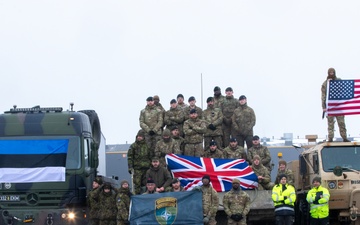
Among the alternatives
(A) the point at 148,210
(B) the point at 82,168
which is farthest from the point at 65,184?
(A) the point at 148,210

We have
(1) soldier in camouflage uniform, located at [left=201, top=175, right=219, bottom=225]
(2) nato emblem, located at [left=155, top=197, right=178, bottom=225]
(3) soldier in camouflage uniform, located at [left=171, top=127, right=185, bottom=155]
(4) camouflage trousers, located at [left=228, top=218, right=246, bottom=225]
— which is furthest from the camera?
(3) soldier in camouflage uniform, located at [left=171, top=127, right=185, bottom=155]

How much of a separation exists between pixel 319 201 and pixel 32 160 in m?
6.55

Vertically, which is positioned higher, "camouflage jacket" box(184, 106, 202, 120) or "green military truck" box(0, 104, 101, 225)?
"camouflage jacket" box(184, 106, 202, 120)

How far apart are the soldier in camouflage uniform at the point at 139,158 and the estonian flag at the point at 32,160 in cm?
176

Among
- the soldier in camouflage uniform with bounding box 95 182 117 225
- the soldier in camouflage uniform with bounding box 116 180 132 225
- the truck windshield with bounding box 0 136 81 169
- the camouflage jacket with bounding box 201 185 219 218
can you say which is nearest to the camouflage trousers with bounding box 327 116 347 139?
the camouflage jacket with bounding box 201 185 219 218

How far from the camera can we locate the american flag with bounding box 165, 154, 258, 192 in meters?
19.8

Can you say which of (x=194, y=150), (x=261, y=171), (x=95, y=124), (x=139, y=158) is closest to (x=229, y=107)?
(x=194, y=150)

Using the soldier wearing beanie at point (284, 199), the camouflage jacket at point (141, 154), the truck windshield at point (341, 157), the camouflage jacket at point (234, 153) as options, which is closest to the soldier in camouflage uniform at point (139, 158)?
the camouflage jacket at point (141, 154)

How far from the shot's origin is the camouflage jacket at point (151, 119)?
21172 millimetres

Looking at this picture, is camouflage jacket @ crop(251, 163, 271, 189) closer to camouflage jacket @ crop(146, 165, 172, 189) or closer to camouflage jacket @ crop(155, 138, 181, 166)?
camouflage jacket @ crop(155, 138, 181, 166)

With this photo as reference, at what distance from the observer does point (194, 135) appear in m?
20.6

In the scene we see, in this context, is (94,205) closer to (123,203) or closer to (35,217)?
(123,203)

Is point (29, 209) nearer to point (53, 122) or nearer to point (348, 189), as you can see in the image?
point (53, 122)

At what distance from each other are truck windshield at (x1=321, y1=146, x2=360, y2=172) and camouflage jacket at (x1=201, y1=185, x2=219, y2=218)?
3210 mm
